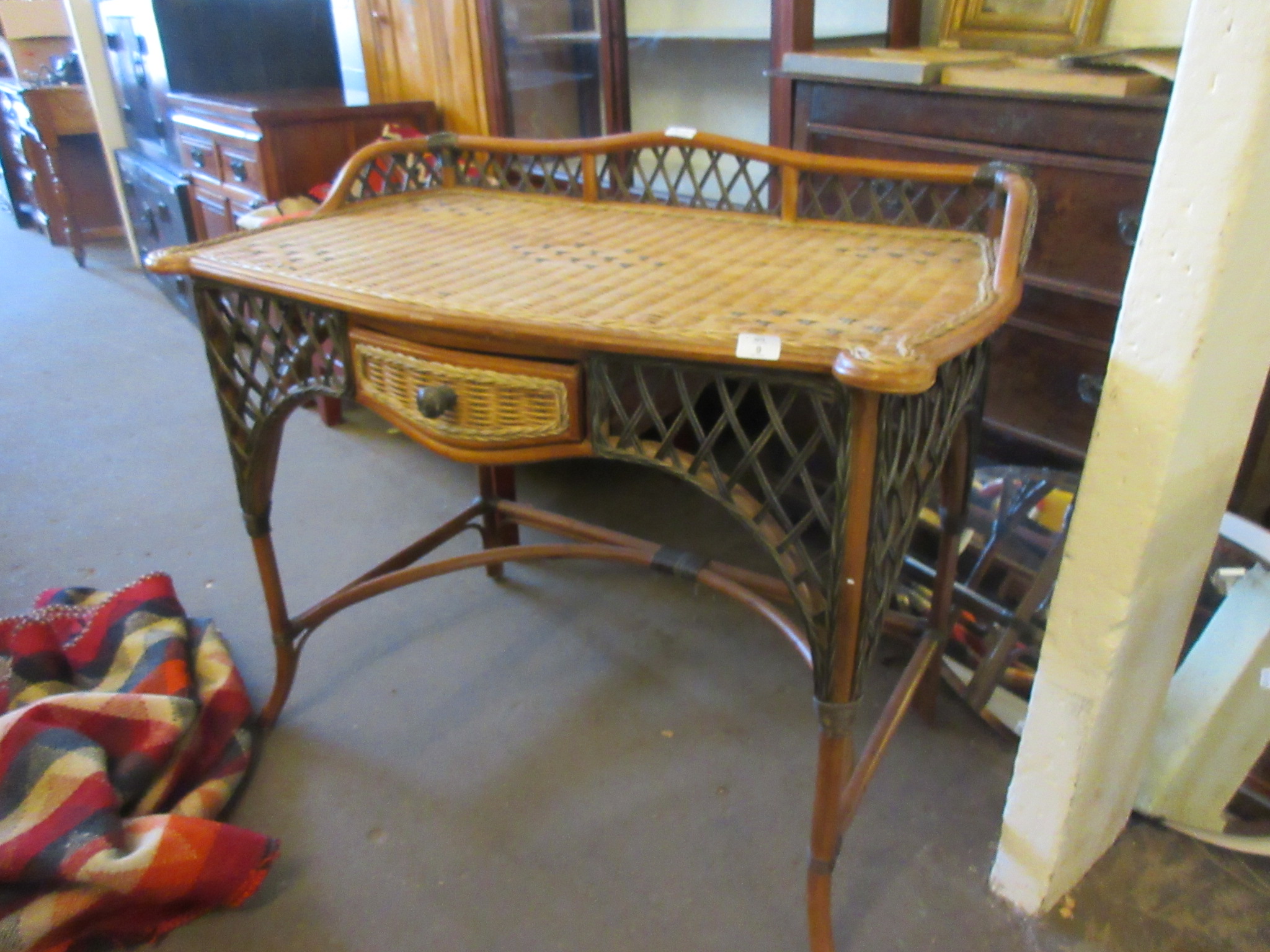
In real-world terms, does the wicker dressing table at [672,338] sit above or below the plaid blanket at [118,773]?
above

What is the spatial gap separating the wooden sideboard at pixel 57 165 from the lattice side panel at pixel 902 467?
452cm

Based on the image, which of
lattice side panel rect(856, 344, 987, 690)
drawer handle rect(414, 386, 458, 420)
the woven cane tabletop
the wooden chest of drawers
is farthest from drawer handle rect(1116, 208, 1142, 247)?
the wooden chest of drawers

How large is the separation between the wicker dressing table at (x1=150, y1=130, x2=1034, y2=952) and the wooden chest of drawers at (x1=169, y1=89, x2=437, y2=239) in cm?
121

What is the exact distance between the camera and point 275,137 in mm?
2457

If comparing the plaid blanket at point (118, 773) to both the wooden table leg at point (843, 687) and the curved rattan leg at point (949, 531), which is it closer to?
the wooden table leg at point (843, 687)

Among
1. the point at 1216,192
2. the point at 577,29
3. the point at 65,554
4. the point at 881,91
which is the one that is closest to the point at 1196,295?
the point at 1216,192

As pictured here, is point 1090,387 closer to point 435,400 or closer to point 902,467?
point 902,467

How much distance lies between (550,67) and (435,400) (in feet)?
5.35

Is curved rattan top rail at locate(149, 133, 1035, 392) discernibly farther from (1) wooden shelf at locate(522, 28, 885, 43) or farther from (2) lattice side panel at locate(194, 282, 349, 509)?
(1) wooden shelf at locate(522, 28, 885, 43)

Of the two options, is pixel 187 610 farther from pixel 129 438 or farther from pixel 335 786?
pixel 129 438

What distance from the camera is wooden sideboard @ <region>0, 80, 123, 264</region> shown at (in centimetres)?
409

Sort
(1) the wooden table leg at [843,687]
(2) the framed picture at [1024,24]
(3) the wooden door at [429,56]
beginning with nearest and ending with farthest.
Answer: (1) the wooden table leg at [843,687]
(2) the framed picture at [1024,24]
(3) the wooden door at [429,56]

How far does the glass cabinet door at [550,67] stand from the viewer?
84.2 inches

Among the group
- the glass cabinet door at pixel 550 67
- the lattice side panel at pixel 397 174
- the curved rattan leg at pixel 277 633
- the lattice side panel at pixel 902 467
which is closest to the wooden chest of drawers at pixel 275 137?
the glass cabinet door at pixel 550 67
